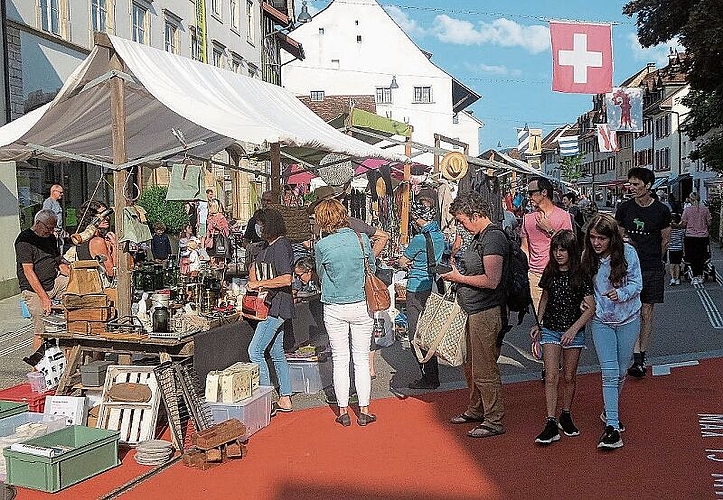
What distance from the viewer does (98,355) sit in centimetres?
769

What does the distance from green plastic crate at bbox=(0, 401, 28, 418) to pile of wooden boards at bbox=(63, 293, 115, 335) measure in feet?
2.39

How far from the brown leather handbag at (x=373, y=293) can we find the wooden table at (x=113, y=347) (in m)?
1.48

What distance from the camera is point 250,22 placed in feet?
117

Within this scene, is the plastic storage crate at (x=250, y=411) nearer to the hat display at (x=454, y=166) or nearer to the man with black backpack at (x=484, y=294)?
the man with black backpack at (x=484, y=294)

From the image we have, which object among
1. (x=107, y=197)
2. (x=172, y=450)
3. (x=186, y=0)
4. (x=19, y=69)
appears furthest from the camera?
(x=186, y=0)

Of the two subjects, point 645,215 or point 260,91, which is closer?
point 645,215

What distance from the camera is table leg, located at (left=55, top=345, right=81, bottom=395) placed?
22.6 feet

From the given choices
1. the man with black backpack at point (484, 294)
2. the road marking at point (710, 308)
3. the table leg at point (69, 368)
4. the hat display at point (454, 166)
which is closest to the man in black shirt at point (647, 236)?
the man with black backpack at point (484, 294)

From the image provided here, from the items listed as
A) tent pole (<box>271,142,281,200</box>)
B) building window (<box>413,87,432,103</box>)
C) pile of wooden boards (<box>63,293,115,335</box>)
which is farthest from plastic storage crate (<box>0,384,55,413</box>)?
building window (<box>413,87,432,103</box>)

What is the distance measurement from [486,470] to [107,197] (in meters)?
17.7

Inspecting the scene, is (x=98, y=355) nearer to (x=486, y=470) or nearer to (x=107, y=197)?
(x=486, y=470)

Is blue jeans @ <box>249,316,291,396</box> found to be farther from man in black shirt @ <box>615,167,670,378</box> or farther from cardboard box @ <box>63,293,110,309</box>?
man in black shirt @ <box>615,167,670,378</box>

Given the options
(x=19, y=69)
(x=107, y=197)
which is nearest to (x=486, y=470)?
(x=19, y=69)

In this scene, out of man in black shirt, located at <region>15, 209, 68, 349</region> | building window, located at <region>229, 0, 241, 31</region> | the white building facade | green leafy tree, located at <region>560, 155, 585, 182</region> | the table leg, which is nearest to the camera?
the table leg
